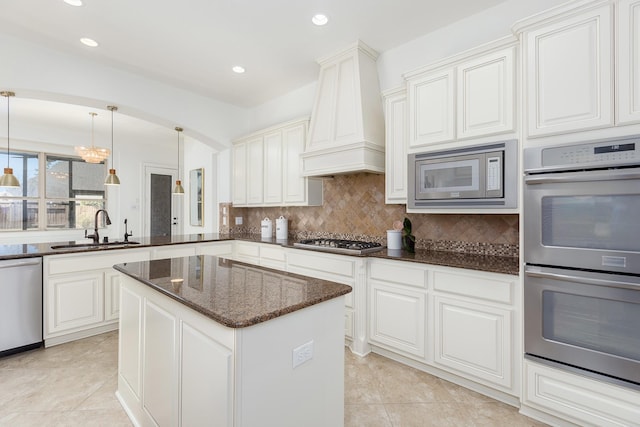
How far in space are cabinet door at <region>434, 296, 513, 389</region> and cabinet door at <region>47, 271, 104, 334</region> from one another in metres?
3.44

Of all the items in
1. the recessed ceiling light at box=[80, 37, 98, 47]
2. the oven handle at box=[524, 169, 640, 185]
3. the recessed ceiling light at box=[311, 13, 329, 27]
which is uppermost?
the recessed ceiling light at box=[311, 13, 329, 27]

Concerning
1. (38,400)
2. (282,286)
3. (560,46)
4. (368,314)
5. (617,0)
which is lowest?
(38,400)

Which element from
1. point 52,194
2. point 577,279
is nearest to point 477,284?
point 577,279

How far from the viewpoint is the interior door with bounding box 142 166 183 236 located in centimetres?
713

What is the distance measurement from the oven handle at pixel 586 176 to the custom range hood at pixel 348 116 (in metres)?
1.43

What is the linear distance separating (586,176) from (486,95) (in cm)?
90

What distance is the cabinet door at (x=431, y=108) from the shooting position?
2414mm

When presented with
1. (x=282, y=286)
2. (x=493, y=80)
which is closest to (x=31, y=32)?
(x=282, y=286)

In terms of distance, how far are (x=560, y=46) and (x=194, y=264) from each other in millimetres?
2742

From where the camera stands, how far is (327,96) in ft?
11.0

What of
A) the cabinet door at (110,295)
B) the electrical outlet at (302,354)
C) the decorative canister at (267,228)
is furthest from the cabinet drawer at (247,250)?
the electrical outlet at (302,354)

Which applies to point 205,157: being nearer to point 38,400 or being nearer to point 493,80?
point 38,400

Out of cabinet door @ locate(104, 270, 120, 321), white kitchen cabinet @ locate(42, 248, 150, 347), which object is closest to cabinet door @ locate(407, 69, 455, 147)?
white kitchen cabinet @ locate(42, 248, 150, 347)

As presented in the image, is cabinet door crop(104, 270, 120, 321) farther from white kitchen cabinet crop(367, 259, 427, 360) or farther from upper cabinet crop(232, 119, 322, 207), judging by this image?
white kitchen cabinet crop(367, 259, 427, 360)
